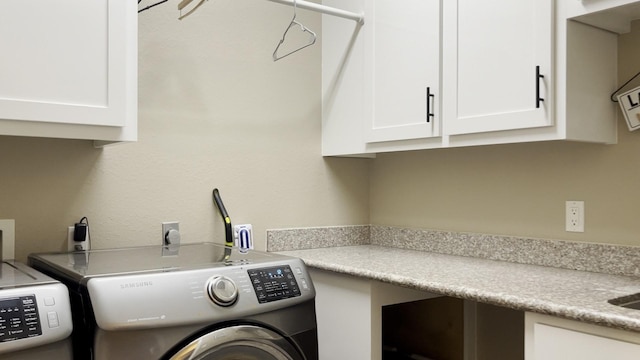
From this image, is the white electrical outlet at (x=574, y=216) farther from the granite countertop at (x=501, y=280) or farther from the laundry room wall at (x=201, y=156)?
the laundry room wall at (x=201, y=156)

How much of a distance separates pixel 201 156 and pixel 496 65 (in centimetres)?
122

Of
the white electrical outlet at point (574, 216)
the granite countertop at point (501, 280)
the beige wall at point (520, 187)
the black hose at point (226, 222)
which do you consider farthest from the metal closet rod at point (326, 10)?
the white electrical outlet at point (574, 216)

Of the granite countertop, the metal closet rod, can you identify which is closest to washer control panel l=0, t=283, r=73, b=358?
the granite countertop

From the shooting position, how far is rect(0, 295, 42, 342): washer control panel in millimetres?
1187

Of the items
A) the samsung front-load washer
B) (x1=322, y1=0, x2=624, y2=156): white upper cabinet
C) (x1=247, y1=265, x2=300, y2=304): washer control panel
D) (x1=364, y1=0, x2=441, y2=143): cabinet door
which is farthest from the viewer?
(x1=364, y1=0, x2=441, y2=143): cabinet door

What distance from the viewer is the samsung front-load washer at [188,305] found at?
4.37 ft

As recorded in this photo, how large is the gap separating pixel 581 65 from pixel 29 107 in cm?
165

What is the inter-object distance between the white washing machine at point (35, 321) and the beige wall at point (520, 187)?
1.63 meters

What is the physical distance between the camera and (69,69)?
5.15 ft

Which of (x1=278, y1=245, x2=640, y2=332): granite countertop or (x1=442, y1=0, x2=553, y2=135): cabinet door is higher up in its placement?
(x1=442, y1=0, x2=553, y2=135): cabinet door

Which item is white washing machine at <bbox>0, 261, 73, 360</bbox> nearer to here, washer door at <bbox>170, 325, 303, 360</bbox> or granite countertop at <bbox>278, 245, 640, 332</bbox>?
washer door at <bbox>170, 325, 303, 360</bbox>

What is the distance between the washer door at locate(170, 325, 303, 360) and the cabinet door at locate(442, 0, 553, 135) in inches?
38.8

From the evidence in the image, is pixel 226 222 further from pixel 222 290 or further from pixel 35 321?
pixel 35 321

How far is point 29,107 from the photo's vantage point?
Answer: 151 cm
